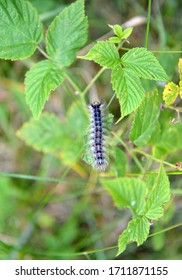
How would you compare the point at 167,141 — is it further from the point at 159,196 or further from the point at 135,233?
the point at 135,233

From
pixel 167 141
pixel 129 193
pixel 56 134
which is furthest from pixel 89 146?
pixel 56 134

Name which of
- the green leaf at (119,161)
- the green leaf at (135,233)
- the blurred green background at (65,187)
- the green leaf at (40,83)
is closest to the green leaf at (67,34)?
the green leaf at (40,83)

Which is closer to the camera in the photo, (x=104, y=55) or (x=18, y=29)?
(x=104, y=55)

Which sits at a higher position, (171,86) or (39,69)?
(39,69)

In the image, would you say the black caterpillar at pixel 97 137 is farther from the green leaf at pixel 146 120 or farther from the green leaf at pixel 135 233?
the green leaf at pixel 135 233
